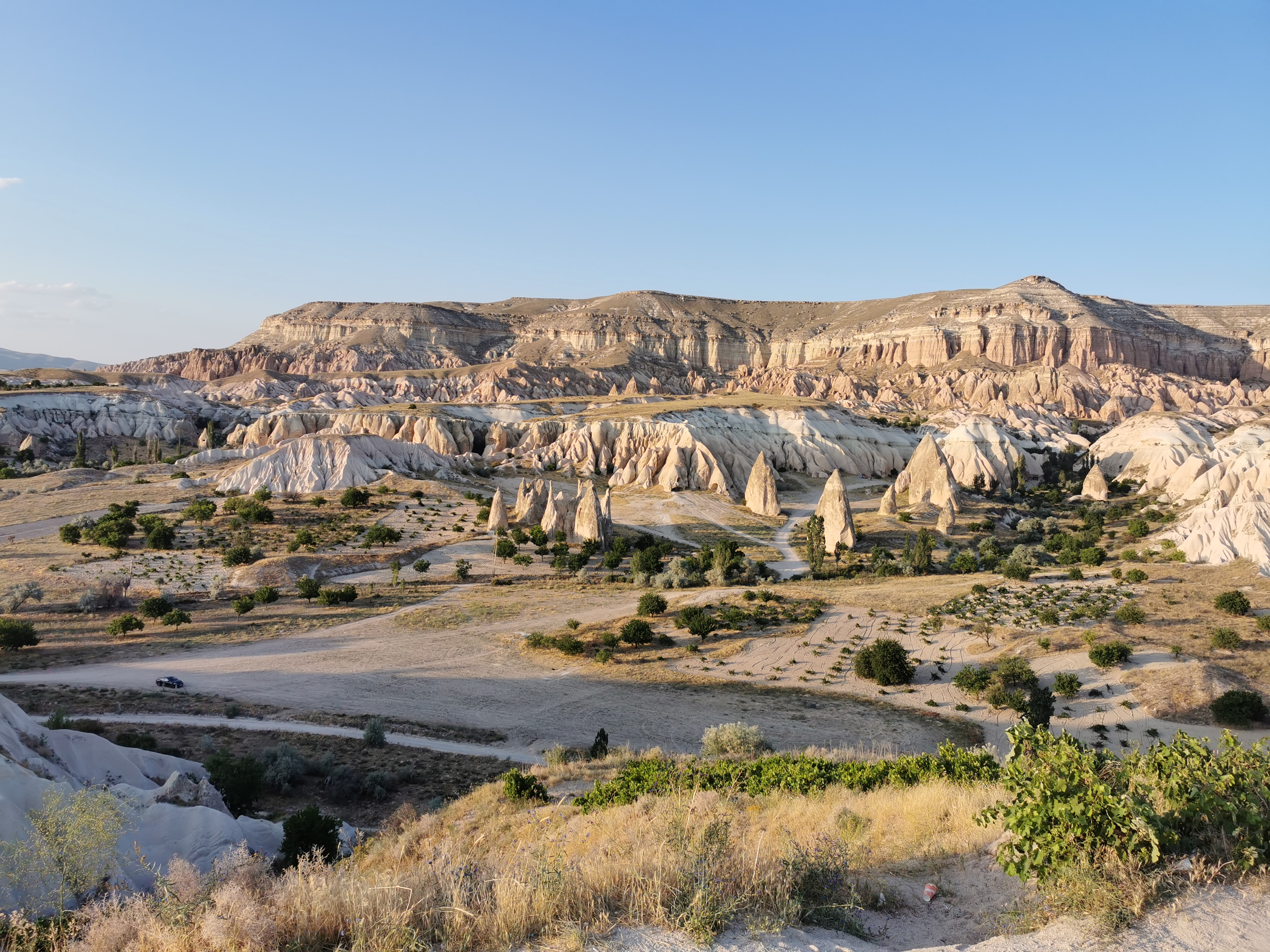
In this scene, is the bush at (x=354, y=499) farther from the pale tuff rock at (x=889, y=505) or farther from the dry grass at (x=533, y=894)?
the dry grass at (x=533, y=894)

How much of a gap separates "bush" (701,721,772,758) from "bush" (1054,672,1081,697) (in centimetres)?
934

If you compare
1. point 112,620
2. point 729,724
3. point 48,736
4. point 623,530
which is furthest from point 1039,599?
point 112,620

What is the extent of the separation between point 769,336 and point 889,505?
122m

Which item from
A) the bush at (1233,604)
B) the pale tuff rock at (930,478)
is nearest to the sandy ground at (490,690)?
the bush at (1233,604)

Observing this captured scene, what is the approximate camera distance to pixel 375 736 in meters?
17.5

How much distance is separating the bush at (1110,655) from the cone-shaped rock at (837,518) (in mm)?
20627

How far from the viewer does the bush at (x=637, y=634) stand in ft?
82.8

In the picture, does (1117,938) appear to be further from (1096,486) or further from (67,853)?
(1096,486)

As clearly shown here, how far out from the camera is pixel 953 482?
59.4 meters

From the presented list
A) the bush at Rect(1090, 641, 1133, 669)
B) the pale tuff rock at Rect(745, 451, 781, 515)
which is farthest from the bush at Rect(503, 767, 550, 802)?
the pale tuff rock at Rect(745, 451, 781, 515)

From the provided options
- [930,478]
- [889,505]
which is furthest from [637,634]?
[930,478]

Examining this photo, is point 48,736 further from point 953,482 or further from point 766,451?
point 766,451

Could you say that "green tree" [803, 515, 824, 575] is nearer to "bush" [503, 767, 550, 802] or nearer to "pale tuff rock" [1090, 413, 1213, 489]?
"bush" [503, 767, 550, 802]

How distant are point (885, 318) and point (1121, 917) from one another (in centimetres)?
16521
